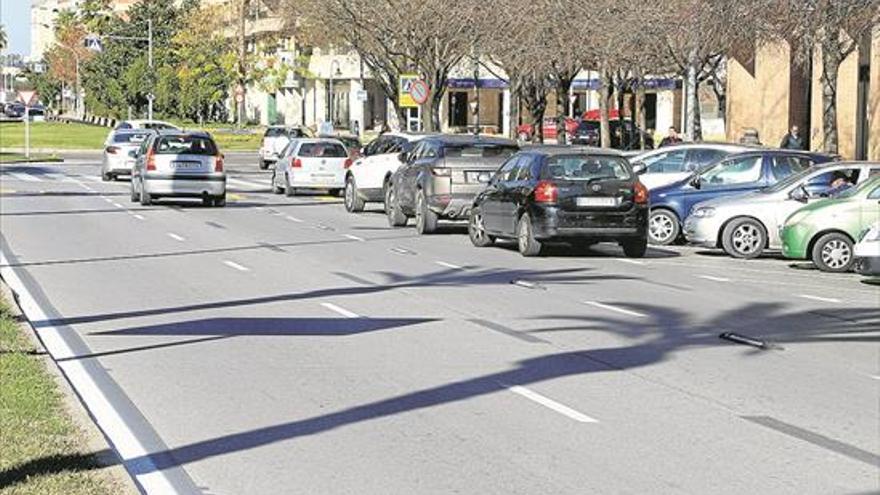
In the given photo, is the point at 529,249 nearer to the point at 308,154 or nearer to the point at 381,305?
the point at 381,305

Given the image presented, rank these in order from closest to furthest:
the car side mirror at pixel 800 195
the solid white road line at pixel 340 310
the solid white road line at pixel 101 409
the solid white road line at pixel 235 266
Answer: the solid white road line at pixel 101 409, the solid white road line at pixel 340 310, the solid white road line at pixel 235 266, the car side mirror at pixel 800 195

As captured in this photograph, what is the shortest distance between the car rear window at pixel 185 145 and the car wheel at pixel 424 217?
8041 mm

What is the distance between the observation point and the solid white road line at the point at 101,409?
749 centimetres

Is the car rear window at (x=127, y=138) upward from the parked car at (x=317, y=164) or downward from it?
upward

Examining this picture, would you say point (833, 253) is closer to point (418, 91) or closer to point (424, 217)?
point (424, 217)

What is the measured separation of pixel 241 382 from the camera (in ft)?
34.2

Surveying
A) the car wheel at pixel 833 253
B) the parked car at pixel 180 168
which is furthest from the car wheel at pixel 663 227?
the parked car at pixel 180 168

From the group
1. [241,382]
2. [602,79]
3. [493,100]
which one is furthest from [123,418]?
[493,100]

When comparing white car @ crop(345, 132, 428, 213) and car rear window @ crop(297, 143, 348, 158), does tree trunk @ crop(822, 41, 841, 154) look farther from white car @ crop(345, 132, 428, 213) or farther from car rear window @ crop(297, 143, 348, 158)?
car rear window @ crop(297, 143, 348, 158)

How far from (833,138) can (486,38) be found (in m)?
14.6

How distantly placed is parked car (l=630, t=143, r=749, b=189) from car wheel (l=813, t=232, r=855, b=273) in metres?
6.11

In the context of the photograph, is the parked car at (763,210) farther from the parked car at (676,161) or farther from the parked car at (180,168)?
the parked car at (180,168)

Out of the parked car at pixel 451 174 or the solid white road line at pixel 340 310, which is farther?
the parked car at pixel 451 174

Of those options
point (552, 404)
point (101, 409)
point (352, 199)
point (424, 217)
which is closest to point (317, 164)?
point (352, 199)
